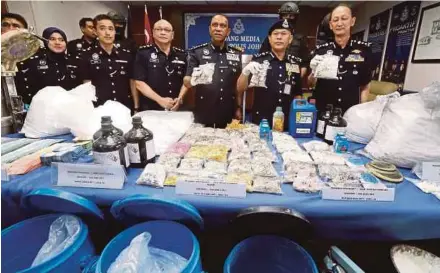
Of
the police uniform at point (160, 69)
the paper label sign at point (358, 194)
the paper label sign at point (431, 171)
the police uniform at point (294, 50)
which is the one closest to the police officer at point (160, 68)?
the police uniform at point (160, 69)

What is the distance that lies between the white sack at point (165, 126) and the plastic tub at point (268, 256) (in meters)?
0.56

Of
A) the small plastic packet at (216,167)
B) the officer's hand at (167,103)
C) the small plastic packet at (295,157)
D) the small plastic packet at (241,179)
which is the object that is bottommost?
the small plastic packet at (241,179)

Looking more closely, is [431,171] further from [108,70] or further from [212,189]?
[108,70]

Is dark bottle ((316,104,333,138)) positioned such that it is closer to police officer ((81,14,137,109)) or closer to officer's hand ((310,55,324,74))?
officer's hand ((310,55,324,74))

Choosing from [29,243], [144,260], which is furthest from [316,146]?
[29,243]

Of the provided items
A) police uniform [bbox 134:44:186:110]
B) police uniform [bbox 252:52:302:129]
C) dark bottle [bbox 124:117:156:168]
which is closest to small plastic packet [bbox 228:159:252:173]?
dark bottle [bbox 124:117:156:168]

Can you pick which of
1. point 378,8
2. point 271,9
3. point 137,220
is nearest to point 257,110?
point 137,220

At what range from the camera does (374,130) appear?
4.02 feet

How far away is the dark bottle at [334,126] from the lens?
4.09 ft

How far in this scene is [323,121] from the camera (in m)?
1.35

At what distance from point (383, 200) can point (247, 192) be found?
0.45 meters

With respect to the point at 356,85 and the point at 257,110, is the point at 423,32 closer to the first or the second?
the point at 356,85

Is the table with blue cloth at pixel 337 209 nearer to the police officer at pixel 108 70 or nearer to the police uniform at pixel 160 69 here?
the police uniform at pixel 160 69

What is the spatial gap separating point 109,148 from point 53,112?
0.66 m
